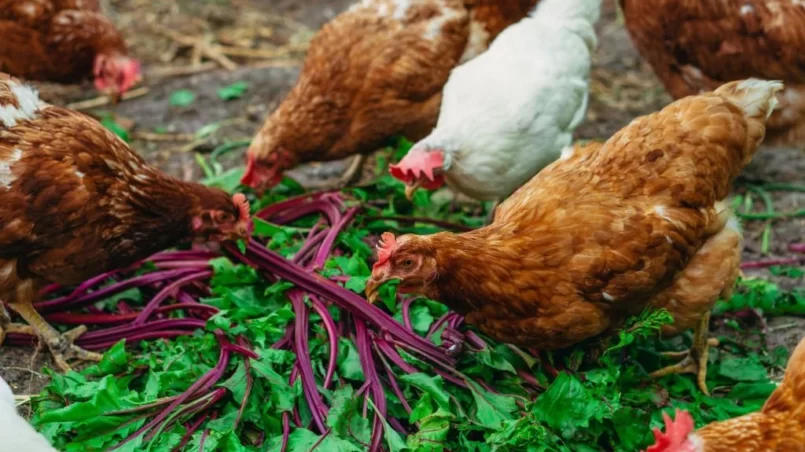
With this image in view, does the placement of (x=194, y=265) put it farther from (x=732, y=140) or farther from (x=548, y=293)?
(x=732, y=140)

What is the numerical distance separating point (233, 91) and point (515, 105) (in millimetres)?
2567

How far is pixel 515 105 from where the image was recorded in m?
3.87

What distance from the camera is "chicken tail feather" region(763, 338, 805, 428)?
2457 mm

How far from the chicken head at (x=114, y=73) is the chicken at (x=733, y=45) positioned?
3.07 metres

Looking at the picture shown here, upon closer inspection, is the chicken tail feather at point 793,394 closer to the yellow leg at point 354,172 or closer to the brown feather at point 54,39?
the yellow leg at point 354,172

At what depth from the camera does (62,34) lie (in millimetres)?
5102

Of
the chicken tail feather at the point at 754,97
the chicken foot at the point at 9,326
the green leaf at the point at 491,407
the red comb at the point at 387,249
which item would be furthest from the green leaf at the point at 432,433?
the chicken foot at the point at 9,326

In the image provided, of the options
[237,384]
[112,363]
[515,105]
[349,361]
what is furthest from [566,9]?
[112,363]

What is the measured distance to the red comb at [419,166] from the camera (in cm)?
365

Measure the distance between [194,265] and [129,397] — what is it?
958mm

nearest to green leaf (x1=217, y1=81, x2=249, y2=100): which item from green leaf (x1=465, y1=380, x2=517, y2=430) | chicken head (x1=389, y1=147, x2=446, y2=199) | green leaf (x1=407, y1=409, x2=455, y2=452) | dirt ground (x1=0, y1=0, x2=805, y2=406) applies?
dirt ground (x1=0, y1=0, x2=805, y2=406)

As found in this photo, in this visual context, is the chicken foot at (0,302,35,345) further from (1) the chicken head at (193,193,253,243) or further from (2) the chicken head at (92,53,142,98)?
(2) the chicken head at (92,53,142,98)

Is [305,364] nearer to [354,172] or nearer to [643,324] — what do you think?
[643,324]

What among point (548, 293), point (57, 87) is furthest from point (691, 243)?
point (57, 87)
